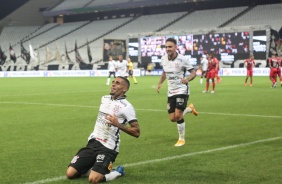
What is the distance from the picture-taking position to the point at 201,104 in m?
19.8

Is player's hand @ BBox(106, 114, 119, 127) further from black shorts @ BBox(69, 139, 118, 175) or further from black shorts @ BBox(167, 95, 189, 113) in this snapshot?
black shorts @ BBox(167, 95, 189, 113)

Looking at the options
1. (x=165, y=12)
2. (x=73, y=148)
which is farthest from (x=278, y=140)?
(x=165, y=12)

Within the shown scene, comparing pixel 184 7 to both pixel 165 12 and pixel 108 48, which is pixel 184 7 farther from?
pixel 108 48

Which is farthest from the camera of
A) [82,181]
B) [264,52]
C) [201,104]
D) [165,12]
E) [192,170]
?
[165,12]

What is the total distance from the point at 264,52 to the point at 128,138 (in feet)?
126

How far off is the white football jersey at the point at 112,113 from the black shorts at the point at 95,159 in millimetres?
95

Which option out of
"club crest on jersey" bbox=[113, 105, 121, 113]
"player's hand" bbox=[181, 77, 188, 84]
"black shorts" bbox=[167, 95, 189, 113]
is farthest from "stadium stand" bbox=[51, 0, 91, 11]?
"club crest on jersey" bbox=[113, 105, 121, 113]

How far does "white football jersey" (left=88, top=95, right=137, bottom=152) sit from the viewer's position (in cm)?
722

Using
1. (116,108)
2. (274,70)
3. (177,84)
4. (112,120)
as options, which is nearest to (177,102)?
(177,84)

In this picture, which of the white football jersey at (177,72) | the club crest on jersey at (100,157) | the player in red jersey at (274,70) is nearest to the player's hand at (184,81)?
the white football jersey at (177,72)

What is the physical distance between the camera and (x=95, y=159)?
7.28 meters

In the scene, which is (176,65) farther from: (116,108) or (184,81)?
(116,108)

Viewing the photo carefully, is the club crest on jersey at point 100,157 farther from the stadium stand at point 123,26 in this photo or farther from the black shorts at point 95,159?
the stadium stand at point 123,26

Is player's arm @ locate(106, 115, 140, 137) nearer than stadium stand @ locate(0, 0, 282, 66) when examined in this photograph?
Yes
